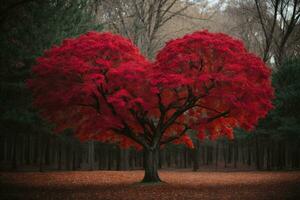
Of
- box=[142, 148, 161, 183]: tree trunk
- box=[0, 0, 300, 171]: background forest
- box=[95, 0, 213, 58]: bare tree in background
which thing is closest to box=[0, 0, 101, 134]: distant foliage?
box=[0, 0, 300, 171]: background forest

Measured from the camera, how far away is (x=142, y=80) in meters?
23.0

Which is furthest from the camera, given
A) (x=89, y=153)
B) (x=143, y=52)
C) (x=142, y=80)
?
(x=89, y=153)

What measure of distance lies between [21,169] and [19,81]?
10.8m

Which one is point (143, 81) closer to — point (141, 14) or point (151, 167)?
point (151, 167)

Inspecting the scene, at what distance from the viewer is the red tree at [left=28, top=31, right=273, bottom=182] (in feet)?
72.5

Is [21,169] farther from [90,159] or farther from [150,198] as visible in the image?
[150,198]

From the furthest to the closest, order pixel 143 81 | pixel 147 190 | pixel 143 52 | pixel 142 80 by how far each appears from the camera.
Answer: pixel 143 52 → pixel 143 81 → pixel 142 80 → pixel 147 190

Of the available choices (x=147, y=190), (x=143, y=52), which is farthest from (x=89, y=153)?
(x=147, y=190)

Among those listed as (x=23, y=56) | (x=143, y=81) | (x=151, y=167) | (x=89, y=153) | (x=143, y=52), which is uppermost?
(x=143, y=52)

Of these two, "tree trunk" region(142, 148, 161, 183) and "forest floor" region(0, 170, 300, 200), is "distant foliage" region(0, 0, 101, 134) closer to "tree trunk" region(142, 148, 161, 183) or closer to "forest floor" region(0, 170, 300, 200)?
"forest floor" region(0, 170, 300, 200)

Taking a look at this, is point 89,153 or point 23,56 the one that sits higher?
point 23,56

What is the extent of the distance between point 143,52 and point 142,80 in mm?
14282

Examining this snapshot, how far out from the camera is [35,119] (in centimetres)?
3073

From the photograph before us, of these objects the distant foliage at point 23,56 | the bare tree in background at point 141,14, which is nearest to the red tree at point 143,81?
the distant foliage at point 23,56
